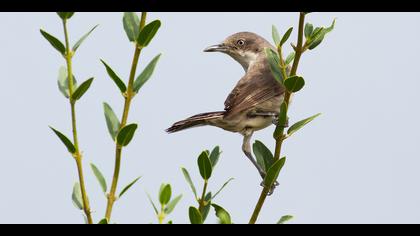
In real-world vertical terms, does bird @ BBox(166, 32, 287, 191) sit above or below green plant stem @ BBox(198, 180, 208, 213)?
above

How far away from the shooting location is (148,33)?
180cm

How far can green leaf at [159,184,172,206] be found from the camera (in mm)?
1998

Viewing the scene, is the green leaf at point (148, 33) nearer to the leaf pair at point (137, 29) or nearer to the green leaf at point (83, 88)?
the leaf pair at point (137, 29)

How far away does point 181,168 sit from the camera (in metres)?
2.22

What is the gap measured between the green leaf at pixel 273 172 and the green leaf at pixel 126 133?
1.78 ft

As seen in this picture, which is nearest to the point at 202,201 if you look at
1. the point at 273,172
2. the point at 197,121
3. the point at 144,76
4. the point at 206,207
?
the point at 206,207

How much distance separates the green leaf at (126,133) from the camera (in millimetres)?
1743

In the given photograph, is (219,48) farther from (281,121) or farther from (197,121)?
(281,121)

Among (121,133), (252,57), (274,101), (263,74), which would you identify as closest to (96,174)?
(121,133)

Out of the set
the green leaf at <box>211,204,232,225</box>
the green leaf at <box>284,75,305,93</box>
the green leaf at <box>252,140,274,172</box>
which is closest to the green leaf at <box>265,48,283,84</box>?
the green leaf at <box>284,75,305,93</box>

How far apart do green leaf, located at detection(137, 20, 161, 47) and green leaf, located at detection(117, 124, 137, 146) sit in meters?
0.25

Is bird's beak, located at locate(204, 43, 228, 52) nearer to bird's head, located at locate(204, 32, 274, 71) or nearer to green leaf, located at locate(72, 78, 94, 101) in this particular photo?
bird's head, located at locate(204, 32, 274, 71)

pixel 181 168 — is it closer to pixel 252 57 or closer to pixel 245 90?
pixel 245 90

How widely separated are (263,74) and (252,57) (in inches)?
37.7
